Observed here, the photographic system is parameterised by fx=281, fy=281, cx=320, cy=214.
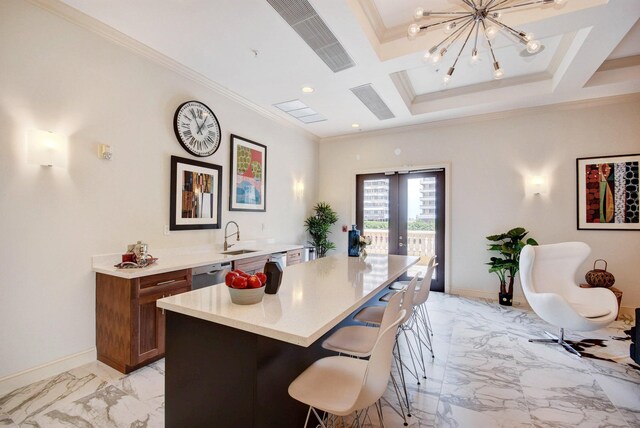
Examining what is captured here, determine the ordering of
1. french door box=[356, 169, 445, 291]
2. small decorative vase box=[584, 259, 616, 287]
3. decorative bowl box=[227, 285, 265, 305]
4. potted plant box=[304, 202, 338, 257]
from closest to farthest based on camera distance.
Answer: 1. decorative bowl box=[227, 285, 265, 305]
2. small decorative vase box=[584, 259, 616, 287]
3. french door box=[356, 169, 445, 291]
4. potted plant box=[304, 202, 338, 257]

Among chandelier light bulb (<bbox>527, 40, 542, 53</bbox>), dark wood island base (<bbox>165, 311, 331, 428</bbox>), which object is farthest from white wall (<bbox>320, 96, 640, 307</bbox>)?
dark wood island base (<bbox>165, 311, 331, 428</bbox>)

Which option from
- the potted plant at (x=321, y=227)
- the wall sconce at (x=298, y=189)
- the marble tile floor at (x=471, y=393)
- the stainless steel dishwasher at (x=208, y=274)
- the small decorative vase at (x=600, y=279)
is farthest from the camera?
the potted plant at (x=321, y=227)

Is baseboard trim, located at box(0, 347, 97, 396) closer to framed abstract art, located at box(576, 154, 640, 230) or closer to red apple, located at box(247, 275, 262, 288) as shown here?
red apple, located at box(247, 275, 262, 288)

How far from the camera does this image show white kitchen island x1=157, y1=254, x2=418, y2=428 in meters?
1.27

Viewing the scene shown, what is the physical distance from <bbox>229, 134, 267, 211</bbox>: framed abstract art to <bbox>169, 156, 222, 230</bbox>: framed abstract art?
0.95ft

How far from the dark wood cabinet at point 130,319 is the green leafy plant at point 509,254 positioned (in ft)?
14.5

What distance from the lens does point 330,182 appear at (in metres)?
6.21

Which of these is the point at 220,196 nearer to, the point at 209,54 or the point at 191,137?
the point at 191,137

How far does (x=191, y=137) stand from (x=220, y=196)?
84cm

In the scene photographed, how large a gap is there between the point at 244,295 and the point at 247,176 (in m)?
3.18

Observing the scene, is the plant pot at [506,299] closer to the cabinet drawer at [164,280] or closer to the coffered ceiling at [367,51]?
the coffered ceiling at [367,51]

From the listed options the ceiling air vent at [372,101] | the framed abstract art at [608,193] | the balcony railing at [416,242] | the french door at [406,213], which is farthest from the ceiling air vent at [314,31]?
the framed abstract art at [608,193]

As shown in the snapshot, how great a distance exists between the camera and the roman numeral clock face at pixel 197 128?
11.0ft

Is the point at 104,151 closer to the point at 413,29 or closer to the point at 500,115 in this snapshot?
the point at 413,29
